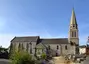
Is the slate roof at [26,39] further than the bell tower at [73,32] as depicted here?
Yes

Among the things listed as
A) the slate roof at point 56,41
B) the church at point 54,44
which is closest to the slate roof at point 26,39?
the church at point 54,44

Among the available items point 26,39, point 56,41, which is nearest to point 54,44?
point 56,41

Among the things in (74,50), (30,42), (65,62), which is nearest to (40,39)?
(30,42)

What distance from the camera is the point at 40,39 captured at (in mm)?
104750

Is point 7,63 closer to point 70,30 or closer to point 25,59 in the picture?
point 25,59

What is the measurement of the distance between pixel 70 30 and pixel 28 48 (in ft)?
72.6

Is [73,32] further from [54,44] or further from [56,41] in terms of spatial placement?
[54,44]

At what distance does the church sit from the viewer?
95637 mm

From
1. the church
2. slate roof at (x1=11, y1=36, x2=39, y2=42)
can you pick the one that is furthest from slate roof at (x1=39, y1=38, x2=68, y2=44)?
slate roof at (x1=11, y1=36, x2=39, y2=42)

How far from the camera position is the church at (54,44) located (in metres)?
95.6

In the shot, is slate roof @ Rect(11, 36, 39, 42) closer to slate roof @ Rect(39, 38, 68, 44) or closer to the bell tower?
slate roof @ Rect(39, 38, 68, 44)

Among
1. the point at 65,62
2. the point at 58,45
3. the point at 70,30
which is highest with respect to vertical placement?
the point at 70,30

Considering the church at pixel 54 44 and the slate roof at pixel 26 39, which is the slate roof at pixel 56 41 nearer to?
the church at pixel 54 44

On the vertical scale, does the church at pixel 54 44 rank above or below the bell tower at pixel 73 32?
below
